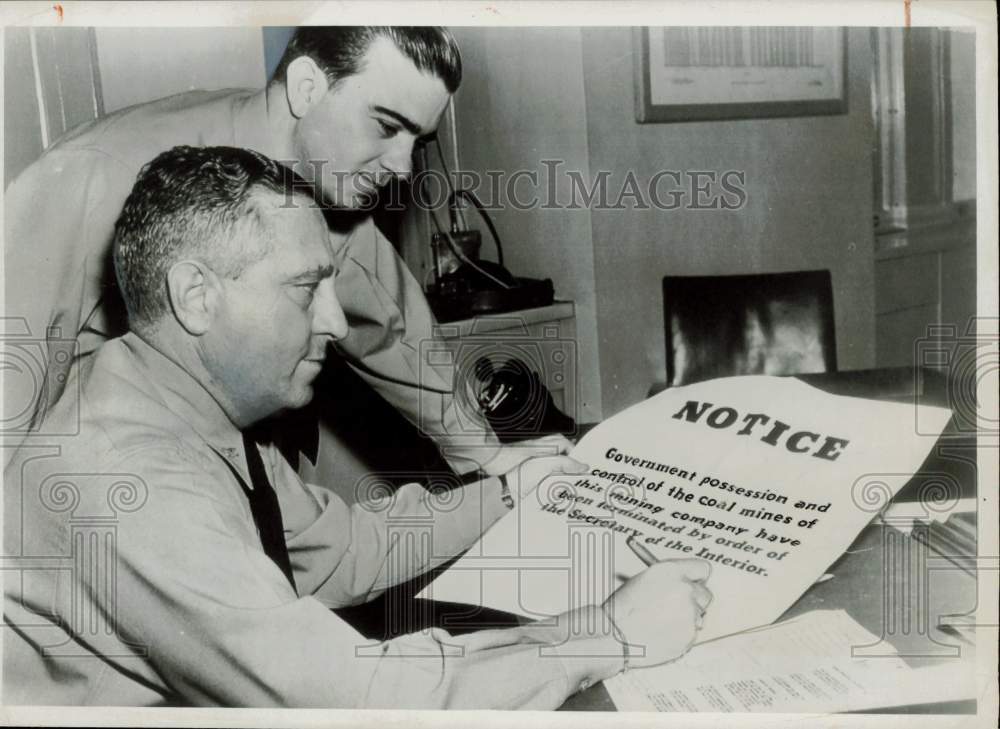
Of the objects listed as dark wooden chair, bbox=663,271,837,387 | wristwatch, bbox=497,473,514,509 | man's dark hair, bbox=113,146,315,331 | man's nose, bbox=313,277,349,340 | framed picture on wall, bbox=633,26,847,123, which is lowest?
wristwatch, bbox=497,473,514,509

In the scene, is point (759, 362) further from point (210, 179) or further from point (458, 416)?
point (210, 179)

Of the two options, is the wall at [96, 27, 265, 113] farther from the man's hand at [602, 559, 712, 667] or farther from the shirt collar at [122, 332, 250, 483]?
the man's hand at [602, 559, 712, 667]

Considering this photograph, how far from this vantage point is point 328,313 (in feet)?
2.59

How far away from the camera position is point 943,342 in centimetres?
83

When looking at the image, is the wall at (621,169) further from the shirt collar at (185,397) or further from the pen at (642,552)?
the shirt collar at (185,397)

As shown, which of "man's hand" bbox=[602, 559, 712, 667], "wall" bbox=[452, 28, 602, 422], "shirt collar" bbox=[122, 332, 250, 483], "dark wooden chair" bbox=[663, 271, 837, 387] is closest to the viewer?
"man's hand" bbox=[602, 559, 712, 667]

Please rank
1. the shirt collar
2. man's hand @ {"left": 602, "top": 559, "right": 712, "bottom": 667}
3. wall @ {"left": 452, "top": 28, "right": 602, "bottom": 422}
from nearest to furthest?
man's hand @ {"left": 602, "top": 559, "right": 712, "bottom": 667} → the shirt collar → wall @ {"left": 452, "top": 28, "right": 602, "bottom": 422}

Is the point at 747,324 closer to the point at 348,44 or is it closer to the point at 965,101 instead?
the point at 965,101

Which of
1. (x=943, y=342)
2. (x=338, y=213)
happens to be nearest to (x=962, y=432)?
(x=943, y=342)

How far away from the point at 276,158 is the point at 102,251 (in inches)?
6.9

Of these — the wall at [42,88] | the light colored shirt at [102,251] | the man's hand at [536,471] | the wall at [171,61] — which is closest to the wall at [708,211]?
the man's hand at [536,471]

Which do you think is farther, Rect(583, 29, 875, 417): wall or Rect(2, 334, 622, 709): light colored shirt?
Rect(583, 29, 875, 417): wall

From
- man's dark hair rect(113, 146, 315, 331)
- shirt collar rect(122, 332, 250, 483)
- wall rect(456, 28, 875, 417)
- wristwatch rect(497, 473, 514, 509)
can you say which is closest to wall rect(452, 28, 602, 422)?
wall rect(456, 28, 875, 417)

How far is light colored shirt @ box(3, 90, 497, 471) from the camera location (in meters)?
0.78
